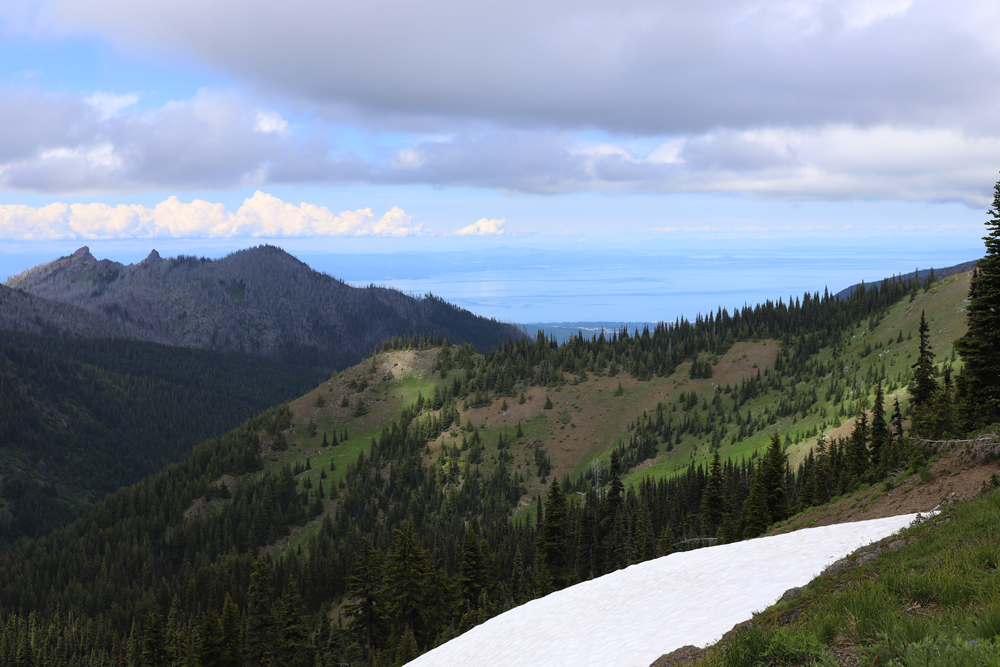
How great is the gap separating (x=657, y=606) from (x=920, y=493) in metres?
16.6

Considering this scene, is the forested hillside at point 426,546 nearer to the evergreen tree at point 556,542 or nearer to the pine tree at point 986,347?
the evergreen tree at point 556,542

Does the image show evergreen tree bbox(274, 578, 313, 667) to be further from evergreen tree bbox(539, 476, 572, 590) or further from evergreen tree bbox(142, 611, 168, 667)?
evergreen tree bbox(539, 476, 572, 590)

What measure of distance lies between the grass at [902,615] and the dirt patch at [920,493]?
12493mm

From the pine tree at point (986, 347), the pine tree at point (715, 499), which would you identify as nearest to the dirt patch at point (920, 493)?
the pine tree at point (986, 347)

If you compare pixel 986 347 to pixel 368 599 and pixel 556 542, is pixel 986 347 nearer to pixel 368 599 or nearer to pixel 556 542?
pixel 556 542

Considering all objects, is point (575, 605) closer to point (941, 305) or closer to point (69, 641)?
point (69, 641)

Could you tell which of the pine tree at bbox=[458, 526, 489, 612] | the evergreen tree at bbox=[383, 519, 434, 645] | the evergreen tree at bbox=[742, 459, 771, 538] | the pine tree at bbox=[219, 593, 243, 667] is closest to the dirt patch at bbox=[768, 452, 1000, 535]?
the evergreen tree at bbox=[742, 459, 771, 538]

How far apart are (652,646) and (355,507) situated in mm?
190019

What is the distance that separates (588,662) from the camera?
17.8m

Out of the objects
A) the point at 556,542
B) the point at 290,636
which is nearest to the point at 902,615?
the point at 556,542

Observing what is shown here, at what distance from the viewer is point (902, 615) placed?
10148 mm

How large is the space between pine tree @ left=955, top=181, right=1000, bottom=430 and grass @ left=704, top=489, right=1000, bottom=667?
24.5 meters

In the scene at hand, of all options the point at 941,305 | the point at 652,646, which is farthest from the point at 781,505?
the point at 941,305

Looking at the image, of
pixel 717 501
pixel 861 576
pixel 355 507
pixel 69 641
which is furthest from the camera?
pixel 355 507
